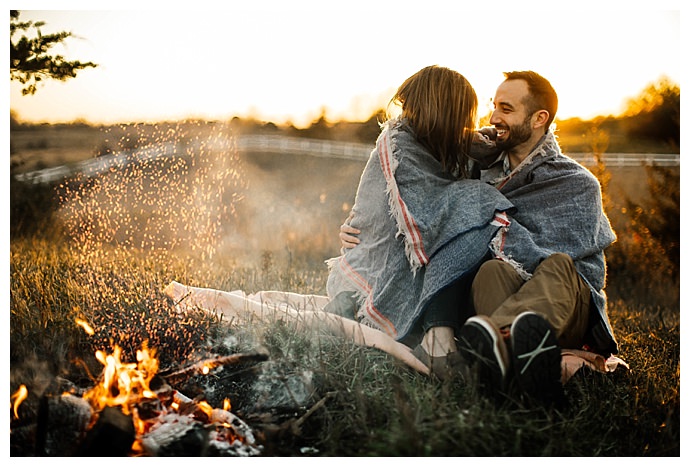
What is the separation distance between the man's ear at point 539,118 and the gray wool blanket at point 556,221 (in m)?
0.08

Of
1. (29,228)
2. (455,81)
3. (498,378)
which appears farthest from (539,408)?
(29,228)

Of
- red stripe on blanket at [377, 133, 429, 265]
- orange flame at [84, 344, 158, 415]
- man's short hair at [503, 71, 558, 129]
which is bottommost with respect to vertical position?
orange flame at [84, 344, 158, 415]

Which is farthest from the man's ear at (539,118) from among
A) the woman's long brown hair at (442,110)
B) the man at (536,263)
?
the woman's long brown hair at (442,110)

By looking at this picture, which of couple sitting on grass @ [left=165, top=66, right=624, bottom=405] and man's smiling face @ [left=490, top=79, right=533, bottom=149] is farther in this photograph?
man's smiling face @ [left=490, top=79, right=533, bottom=149]

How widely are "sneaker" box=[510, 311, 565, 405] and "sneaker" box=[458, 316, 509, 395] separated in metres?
0.05

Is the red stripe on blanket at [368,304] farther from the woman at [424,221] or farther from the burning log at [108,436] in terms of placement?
the burning log at [108,436]

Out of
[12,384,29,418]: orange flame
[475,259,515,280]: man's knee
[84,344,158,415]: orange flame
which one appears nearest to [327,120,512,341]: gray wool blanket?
[475,259,515,280]: man's knee

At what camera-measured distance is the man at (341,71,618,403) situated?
9.50 ft

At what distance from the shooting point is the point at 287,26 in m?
5.48

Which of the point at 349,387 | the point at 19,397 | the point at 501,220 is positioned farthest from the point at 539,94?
the point at 19,397

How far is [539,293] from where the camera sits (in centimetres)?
316

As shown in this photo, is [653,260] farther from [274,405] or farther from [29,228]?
[29,228]

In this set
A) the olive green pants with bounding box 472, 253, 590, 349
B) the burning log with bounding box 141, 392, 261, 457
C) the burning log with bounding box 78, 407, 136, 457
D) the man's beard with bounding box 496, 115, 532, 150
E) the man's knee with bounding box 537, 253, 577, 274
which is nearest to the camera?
the burning log with bounding box 78, 407, 136, 457

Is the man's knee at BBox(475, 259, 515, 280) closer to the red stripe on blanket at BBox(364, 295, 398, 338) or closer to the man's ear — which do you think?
the red stripe on blanket at BBox(364, 295, 398, 338)
